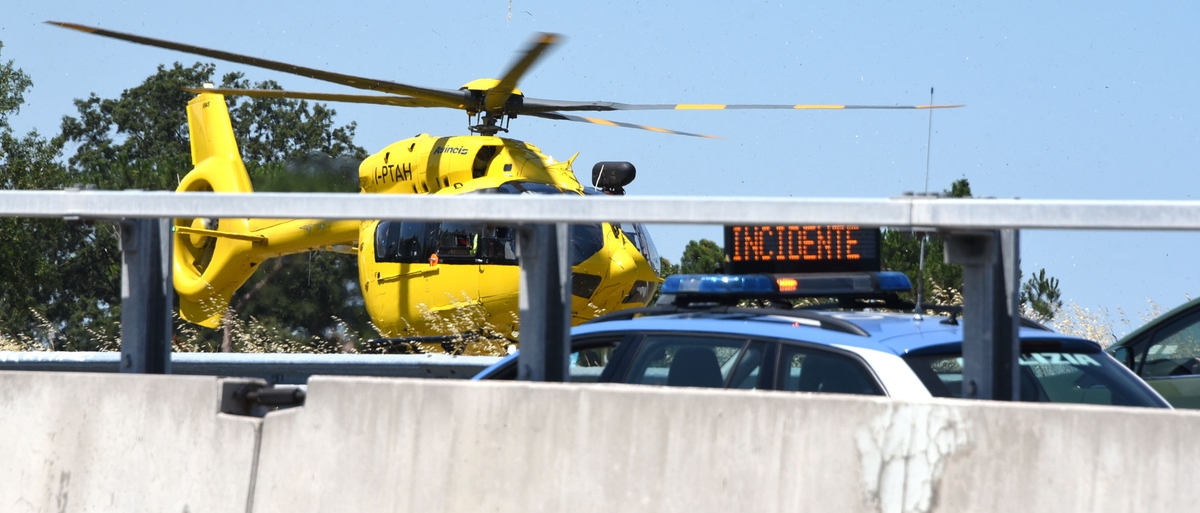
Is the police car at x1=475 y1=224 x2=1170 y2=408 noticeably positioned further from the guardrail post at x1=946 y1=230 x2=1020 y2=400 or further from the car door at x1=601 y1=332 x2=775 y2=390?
the guardrail post at x1=946 y1=230 x2=1020 y2=400

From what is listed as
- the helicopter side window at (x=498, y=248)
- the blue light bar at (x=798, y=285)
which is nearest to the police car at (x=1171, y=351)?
the blue light bar at (x=798, y=285)

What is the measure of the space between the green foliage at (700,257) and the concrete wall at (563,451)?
43278 millimetres

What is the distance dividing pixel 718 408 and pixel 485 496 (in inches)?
28.4

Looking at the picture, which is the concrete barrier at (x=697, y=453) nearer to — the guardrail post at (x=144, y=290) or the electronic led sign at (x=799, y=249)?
the guardrail post at (x=144, y=290)

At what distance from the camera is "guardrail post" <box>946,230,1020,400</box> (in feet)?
13.4

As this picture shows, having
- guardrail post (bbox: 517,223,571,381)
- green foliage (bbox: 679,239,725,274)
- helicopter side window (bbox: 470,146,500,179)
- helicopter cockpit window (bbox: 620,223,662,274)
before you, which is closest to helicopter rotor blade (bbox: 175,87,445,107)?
helicopter side window (bbox: 470,146,500,179)

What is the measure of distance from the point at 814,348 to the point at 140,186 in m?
47.7

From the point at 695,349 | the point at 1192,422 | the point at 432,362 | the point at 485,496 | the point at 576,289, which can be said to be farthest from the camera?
the point at 576,289

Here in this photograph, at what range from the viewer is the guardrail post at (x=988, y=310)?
4.07 m

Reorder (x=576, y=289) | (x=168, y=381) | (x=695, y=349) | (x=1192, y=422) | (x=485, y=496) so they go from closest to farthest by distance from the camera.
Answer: (x=1192, y=422)
(x=485, y=496)
(x=168, y=381)
(x=695, y=349)
(x=576, y=289)

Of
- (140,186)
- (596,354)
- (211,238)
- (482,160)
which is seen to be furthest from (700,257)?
(596,354)

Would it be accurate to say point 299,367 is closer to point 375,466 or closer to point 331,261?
point 375,466

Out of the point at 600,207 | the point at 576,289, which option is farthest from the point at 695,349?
the point at 576,289

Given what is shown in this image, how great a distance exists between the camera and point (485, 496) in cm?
406
